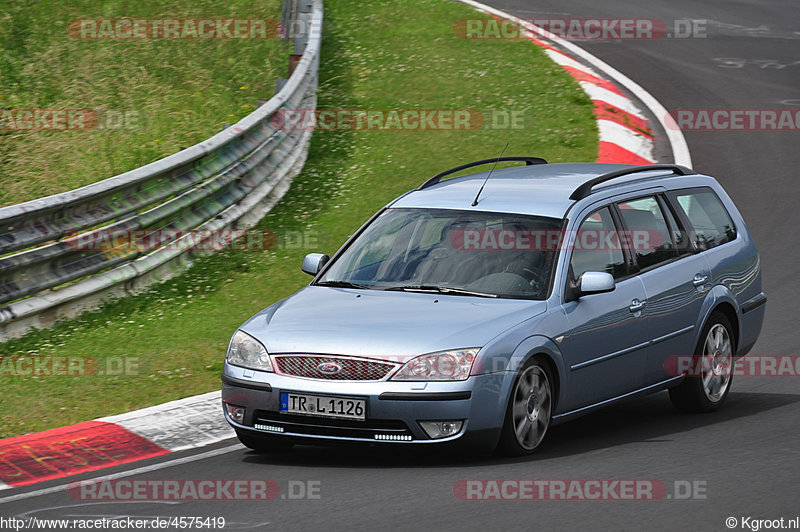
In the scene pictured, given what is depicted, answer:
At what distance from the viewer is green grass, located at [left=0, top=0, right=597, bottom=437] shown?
31.0 ft

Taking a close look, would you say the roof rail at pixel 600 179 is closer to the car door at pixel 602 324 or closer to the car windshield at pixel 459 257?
the car door at pixel 602 324

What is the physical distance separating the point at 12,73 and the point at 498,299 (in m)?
13.4

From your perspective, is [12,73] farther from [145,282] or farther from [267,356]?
[267,356]

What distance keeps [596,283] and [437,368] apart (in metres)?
1.26

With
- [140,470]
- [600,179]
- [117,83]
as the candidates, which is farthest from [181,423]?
[117,83]

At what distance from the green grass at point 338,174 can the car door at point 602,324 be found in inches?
120

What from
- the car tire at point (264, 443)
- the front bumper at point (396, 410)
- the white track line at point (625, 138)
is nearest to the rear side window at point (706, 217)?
the front bumper at point (396, 410)

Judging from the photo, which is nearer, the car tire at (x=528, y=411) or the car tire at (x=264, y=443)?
the car tire at (x=528, y=411)

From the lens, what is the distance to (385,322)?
23.6 feet

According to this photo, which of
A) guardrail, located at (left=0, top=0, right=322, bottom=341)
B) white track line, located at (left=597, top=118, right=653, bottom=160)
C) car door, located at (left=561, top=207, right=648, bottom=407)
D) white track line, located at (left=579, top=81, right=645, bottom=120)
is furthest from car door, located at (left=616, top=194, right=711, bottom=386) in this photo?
white track line, located at (left=579, top=81, right=645, bottom=120)

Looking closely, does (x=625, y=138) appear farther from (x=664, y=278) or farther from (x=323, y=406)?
(x=323, y=406)

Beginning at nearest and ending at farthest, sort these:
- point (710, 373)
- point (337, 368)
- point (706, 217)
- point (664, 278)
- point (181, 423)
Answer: point (337, 368), point (181, 423), point (664, 278), point (710, 373), point (706, 217)

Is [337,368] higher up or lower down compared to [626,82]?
lower down

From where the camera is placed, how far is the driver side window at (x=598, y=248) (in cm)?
799
